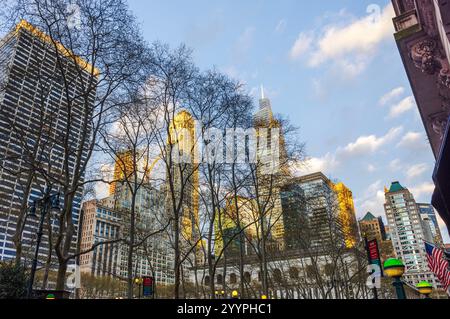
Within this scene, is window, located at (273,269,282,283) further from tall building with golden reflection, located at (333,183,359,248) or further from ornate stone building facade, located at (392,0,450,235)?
ornate stone building facade, located at (392,0,450,235)

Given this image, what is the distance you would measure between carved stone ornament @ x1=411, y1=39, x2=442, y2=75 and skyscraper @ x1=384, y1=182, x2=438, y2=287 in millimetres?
170999

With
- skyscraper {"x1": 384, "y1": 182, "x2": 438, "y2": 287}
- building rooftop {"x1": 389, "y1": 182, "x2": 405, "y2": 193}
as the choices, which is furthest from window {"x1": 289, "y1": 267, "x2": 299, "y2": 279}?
building rooftop {"x1": 389, "y1": 182, "x2": 405, "y2": 193}

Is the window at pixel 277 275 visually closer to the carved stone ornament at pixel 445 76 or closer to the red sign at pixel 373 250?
the red sign at pixel 373 250

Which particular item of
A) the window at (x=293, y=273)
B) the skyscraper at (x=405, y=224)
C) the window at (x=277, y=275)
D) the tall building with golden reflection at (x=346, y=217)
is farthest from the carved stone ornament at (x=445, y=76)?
→ the skyscraper at (x=405, y=224)

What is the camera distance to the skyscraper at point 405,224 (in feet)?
559

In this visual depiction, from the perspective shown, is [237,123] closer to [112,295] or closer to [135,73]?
[135,73]

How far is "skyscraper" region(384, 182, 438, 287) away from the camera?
559 feet

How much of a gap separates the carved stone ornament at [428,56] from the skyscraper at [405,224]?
171 metres

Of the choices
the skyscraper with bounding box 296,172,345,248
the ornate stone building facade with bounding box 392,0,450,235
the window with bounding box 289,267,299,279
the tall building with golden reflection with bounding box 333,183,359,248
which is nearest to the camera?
the ornate stone building facade with bounding box 392,0,450,235

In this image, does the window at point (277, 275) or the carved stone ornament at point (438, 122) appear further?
the window at point (277, 275)

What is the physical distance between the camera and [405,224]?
591 feet
